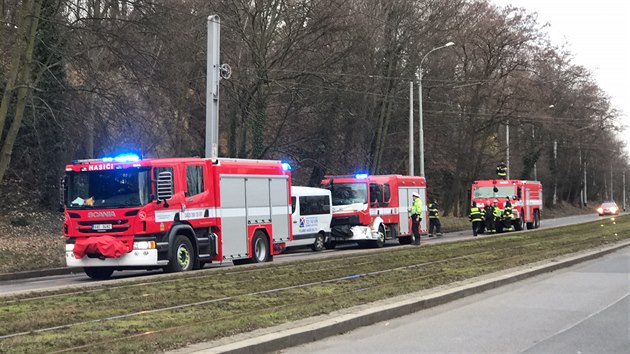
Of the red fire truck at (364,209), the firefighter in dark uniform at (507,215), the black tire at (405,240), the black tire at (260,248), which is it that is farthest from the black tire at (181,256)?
the firefighter in dark uniform at (507,215)

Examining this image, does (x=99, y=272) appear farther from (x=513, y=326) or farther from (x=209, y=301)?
(x=513, y=326)

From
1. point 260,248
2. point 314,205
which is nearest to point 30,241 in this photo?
point 260,248

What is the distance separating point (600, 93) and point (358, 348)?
6516cm

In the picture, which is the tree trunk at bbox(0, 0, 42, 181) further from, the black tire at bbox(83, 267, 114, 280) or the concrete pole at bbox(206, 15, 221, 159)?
the black tire at bbox(83, 267, 114, 280)

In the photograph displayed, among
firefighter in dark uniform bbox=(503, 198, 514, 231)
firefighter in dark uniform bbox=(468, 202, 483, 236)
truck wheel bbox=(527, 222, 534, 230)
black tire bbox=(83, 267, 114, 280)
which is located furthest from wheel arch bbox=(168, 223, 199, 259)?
truck wheel bbox=(527, 222, 534, 230)

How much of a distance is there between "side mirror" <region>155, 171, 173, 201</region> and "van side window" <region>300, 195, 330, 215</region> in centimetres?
1000

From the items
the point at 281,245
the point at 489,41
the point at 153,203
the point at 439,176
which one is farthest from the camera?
the point at 439,176

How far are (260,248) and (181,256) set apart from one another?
3.49 m

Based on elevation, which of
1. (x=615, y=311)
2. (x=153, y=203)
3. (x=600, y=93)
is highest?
(x=600, y=93)

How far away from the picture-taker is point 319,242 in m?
27.3

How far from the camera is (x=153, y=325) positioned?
905 cm

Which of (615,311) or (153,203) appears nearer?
(615,311)

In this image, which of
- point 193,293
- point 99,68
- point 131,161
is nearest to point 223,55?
point 99,68

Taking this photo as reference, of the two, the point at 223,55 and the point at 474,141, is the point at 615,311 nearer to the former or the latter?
the point at 223,55
